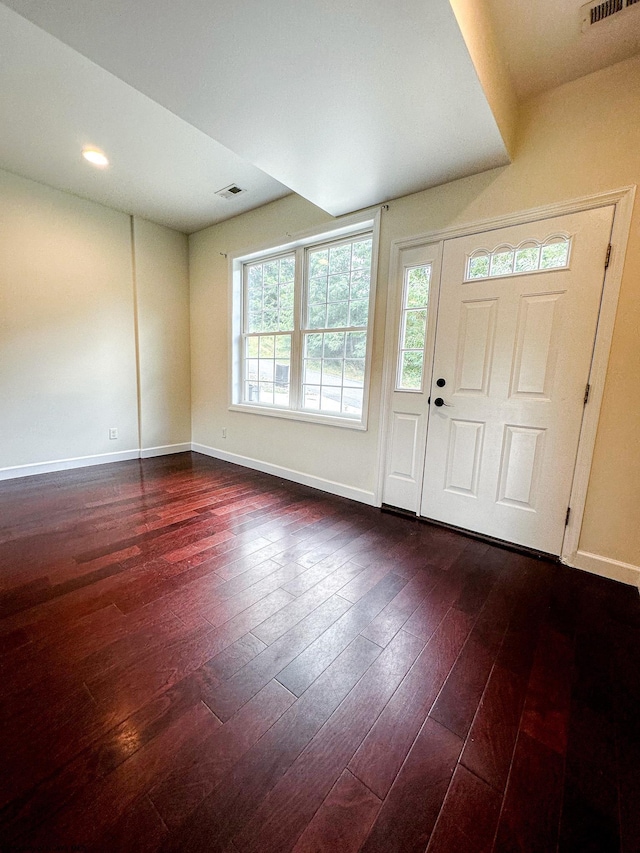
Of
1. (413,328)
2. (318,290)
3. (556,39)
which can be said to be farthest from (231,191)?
(556,39)

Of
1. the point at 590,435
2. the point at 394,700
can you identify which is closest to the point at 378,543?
the point at 394,700

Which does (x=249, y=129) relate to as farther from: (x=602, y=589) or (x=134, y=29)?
(x=602, y=589)

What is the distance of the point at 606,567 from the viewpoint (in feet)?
6.64

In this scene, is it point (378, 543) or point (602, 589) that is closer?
point (602, 589)

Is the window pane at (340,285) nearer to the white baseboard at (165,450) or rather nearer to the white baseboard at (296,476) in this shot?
the white baseboard at (296,476)

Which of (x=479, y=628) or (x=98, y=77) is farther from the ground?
(x=98, y=77)

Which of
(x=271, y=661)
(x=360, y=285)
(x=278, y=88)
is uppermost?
(x=278, y=88)

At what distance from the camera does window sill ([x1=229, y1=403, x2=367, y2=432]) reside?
307 centimetres

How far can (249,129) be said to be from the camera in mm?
1925

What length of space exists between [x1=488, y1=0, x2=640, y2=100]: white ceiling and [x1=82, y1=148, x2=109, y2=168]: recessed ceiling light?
2.89m

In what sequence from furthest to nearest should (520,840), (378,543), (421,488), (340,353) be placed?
(340,353) → (421,488) → (378,543) → (520,840)

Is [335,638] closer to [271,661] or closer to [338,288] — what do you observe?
[271,661]

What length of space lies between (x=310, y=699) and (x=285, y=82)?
8.84ft

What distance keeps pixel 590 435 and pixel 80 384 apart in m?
4.69
